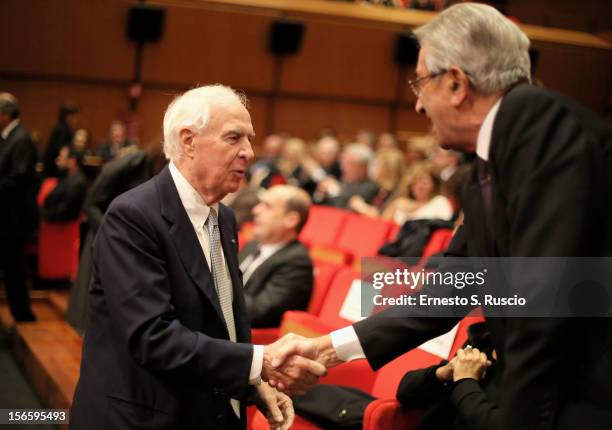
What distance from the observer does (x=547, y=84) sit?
1073cm

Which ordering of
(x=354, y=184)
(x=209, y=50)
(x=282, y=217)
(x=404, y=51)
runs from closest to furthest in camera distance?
(x=282, y=217)
(x=354, y=184)
(x=209, y=50)
(x=404, y=51)

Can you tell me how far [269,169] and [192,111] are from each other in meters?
6.21

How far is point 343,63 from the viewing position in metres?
11.2

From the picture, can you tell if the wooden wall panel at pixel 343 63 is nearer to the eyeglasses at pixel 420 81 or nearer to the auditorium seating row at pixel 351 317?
the auditorium seating row at pixel 351 317

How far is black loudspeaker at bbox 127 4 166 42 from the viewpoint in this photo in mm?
9734

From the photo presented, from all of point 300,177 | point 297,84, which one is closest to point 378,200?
point 300,177

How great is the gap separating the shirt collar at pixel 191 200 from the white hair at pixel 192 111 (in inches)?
2.4

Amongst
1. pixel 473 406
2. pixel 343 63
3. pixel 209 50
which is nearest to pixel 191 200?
pixel 473 406

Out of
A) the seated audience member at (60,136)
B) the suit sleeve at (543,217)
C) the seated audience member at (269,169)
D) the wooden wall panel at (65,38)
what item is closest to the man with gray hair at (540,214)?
the suit sleeve at (543,217)

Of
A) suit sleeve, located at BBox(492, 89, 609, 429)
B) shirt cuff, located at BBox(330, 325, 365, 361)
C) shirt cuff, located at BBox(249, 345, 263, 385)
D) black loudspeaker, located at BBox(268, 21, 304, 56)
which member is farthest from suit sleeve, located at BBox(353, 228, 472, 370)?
black loudspeaker, located at BBox(268, 21, 304, 56)

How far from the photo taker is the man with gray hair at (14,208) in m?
5.21

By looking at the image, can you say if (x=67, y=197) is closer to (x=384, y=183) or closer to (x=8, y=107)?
(x=8, y=107)

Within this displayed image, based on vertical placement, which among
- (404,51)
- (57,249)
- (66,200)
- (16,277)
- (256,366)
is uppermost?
(404,51)

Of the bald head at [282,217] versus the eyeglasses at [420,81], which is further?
the bald head at [282,217]
